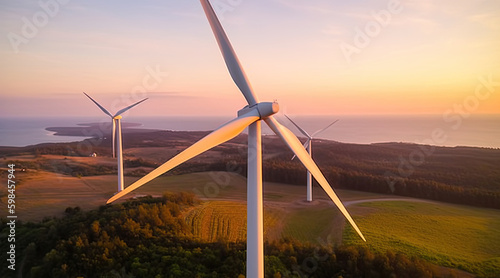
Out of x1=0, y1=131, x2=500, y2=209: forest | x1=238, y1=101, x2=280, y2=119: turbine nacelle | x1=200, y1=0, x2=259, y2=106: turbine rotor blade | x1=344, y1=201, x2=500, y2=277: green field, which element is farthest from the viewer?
x1=0, y1=131, x2=500, y2=209: forest

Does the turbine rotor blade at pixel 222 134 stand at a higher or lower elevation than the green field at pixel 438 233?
higher

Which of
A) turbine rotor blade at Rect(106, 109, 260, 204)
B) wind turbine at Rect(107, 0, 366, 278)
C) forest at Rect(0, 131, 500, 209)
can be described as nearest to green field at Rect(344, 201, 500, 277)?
forest at Rect(0, 131, 500, 209)

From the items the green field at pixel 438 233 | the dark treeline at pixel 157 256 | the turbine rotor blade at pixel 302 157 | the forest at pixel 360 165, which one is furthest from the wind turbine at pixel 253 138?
the forest at pixel 360 165

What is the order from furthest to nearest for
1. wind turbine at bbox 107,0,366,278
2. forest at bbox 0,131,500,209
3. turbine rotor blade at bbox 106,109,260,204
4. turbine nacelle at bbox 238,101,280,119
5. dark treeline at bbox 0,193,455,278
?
forest at bbox 0,131,500,209
dark treeline at bbox 0,193,455,278
wind turbine at bbox 107,0,366,278
turbine nacelle at bbox 238,101,280,119
turbine rotor blade at bbox 106,109,260,204

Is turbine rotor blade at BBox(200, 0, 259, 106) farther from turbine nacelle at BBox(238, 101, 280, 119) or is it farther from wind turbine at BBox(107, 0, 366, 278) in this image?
turbine nacelle at BBox(238, 101, 280, 119)

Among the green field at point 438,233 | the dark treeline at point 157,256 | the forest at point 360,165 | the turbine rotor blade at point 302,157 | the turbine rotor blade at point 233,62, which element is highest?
the turbine rotor blade at point 233,62

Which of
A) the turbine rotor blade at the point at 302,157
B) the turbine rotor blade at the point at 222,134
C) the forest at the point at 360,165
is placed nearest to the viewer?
the turbine rotor blade at the point at 222,134

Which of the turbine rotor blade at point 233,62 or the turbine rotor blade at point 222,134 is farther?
the turbine rotor blade at point 233,62

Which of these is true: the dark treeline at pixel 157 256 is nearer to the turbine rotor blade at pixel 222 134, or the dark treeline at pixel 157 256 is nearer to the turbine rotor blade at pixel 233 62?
the turbine rotor blade at pixel 222 134
